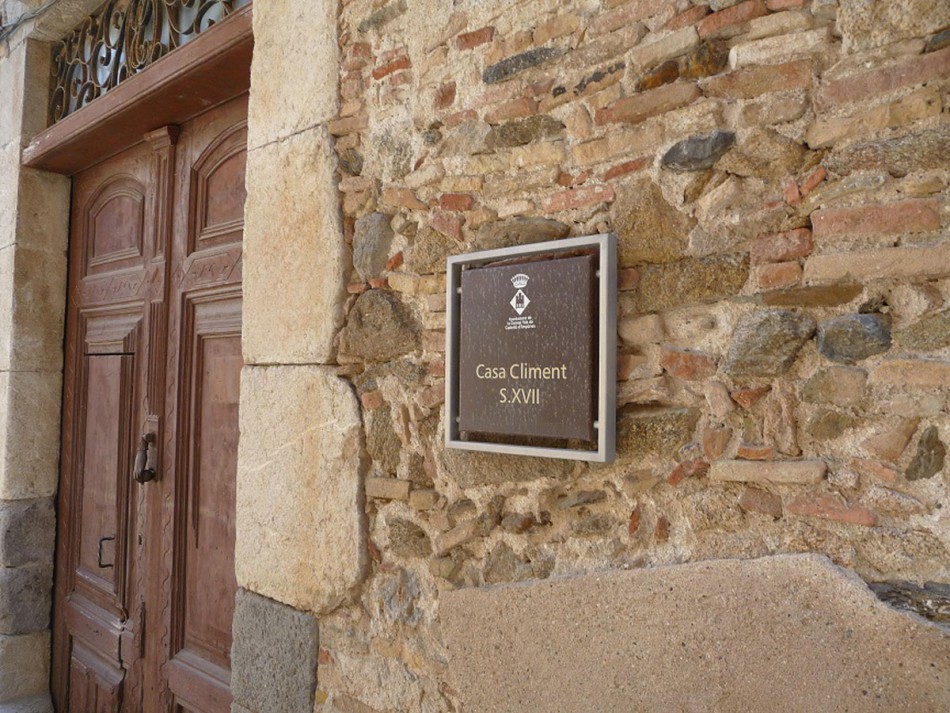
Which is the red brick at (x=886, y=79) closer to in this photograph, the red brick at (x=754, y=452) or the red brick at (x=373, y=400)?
the red brick at (x=754, y=452)

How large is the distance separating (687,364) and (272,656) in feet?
5.19

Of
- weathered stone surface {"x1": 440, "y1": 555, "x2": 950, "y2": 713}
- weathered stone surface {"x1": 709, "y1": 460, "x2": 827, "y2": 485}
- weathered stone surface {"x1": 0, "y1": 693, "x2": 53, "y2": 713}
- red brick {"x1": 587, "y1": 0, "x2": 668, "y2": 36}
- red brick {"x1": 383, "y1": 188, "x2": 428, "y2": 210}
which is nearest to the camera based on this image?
weathered stone surface {"x1": 440, "y1": 555, "x2": 950, "y2": 713}

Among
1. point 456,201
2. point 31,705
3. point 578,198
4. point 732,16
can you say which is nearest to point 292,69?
point 456,201

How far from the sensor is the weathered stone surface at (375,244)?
2.01m

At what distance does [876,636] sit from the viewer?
118 cm

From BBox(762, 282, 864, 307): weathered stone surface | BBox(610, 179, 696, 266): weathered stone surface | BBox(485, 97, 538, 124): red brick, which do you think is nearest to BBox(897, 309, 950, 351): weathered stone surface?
BBox(762, 282, 864, 307): weathered stone surface

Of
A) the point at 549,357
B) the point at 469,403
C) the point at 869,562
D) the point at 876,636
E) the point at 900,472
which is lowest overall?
the point at 876,636

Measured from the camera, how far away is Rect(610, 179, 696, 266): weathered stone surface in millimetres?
1479

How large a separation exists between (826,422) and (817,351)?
0.13 metres

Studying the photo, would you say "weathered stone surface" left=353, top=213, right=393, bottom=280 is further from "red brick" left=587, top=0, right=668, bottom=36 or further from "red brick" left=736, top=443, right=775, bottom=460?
"red brick" left=736, top=443, right=775, bottom=460

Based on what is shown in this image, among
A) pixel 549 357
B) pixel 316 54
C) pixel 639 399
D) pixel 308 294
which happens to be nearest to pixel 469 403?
pixel 549 357

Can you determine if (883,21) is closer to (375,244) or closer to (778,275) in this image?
(778,275)

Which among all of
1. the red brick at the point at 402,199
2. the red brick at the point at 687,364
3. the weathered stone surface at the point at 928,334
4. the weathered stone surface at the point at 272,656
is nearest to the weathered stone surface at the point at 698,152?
the red brick at the point at 687,364

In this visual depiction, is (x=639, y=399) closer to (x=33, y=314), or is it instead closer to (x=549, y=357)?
(x=549, y=357)
